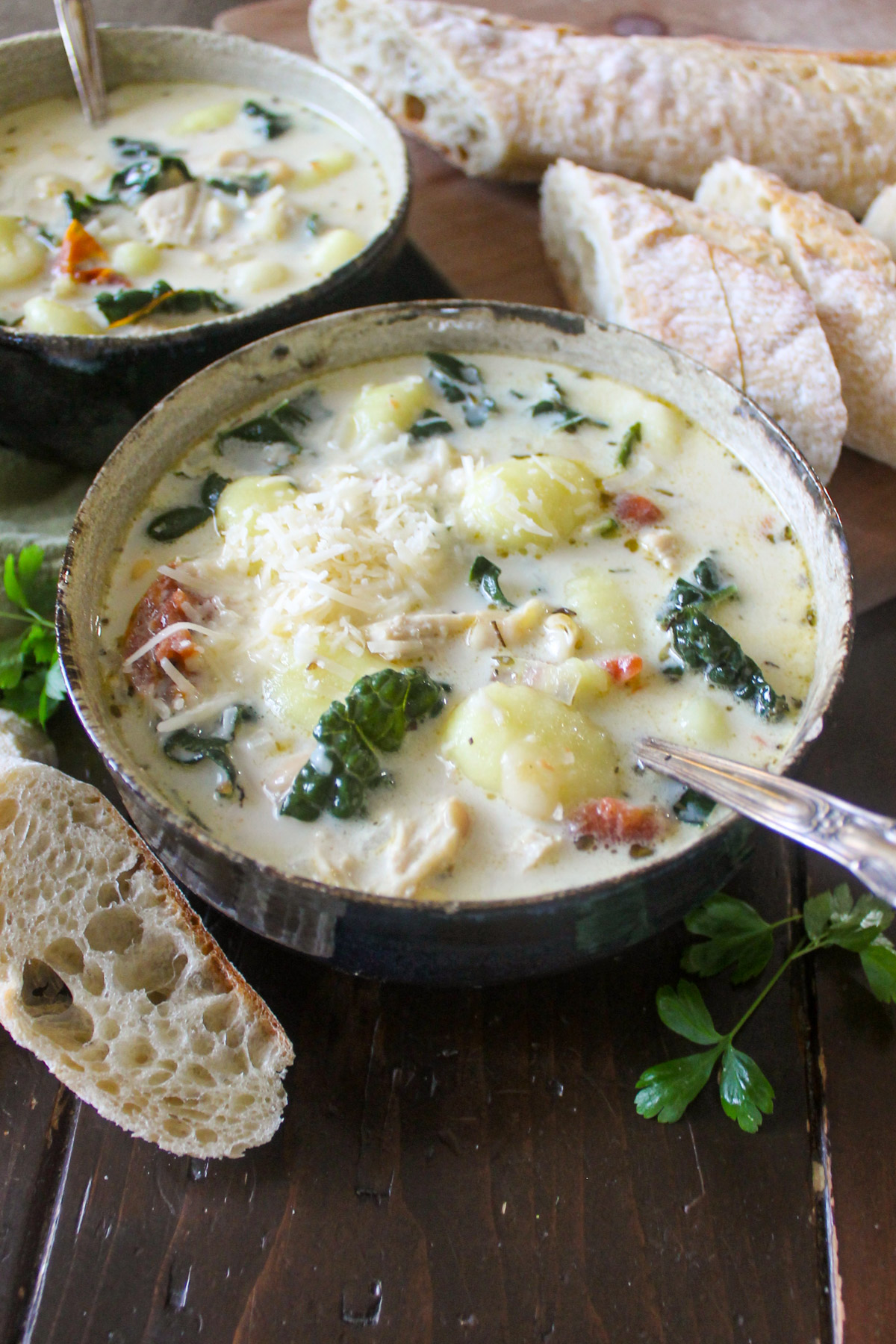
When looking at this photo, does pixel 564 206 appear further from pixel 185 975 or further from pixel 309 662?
pixel 185 975

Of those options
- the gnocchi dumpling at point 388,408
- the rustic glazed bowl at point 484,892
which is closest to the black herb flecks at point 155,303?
the rustic glazed bowl at point 484,892

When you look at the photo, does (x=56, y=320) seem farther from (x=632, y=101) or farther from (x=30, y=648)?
(x=632, y=101)

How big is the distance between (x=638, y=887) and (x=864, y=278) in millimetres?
1896

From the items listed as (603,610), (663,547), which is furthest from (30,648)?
(663,547)

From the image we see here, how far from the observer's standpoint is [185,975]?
6.15 feet

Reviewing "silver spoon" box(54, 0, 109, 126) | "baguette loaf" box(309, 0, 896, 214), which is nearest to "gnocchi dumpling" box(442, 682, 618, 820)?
"baguette loaf" box(309, 0, 896, 214)

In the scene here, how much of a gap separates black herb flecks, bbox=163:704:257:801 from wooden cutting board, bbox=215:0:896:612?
144cm

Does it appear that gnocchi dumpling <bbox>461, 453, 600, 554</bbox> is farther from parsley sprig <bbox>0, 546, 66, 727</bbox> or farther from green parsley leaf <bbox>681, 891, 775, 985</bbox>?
parsley sprig <bbox>0, 546, 66, 727</bbox>

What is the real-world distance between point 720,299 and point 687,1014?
1682 millimetres

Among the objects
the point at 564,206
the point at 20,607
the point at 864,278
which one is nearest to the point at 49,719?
the point at 20,607

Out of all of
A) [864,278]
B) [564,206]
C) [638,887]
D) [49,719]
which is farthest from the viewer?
[564,206]

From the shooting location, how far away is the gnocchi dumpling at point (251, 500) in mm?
2080

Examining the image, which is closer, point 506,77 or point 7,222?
point 7,222

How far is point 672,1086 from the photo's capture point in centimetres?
182
